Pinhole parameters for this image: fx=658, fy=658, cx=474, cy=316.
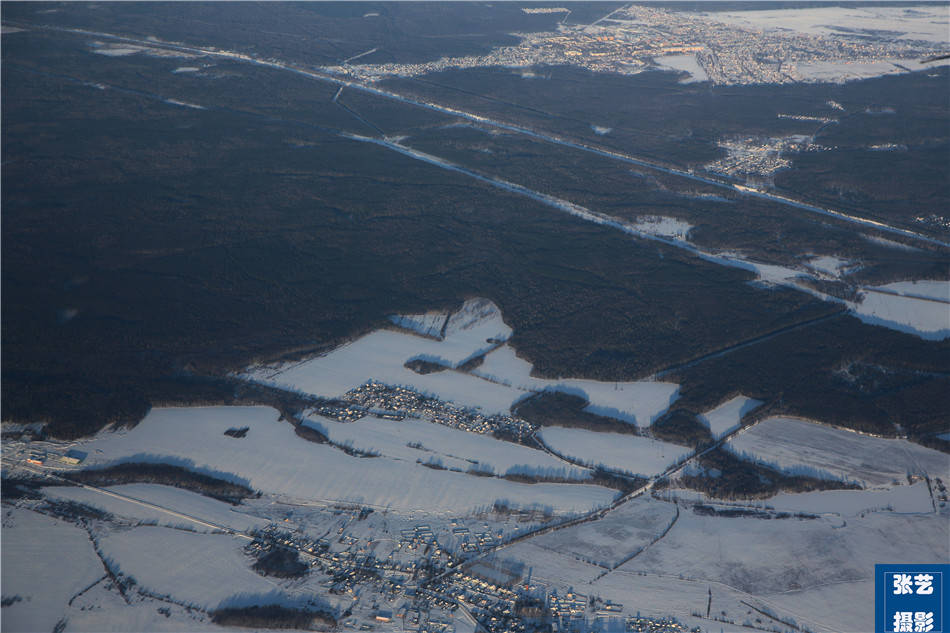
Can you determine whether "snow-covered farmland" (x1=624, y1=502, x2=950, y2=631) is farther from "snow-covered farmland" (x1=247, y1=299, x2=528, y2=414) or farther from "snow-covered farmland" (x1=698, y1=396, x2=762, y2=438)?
"snow-covered farmland" (x1=247, y1=299, x2=528, y2=414)

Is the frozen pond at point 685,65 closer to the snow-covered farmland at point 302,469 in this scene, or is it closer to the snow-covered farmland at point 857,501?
the snow-covered farmland at point 857,501

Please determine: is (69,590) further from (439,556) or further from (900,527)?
(900,527)

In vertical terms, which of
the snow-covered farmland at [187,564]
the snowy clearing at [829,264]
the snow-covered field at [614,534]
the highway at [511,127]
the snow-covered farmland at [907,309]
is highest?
the highway at [511,127]

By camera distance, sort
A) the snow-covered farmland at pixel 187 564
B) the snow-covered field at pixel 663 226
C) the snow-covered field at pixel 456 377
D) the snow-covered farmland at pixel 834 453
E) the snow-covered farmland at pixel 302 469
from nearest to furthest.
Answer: the snow-covered farmland at pixel 187 564 → the snow-covered farmland at pixel 302 469 → the snow-covered farmland at pixel 834 453 → the snow-covered field at pixel 456 377 → the snow-covered field at pixel 663 226

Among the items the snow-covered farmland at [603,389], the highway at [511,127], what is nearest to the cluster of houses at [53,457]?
the snow-covered farmland at [603,389]

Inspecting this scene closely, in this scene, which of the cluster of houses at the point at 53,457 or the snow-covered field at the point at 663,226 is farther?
the snow-covered field at the point at 663,226

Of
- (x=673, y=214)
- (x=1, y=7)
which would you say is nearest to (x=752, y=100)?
(x=673, y=214)
